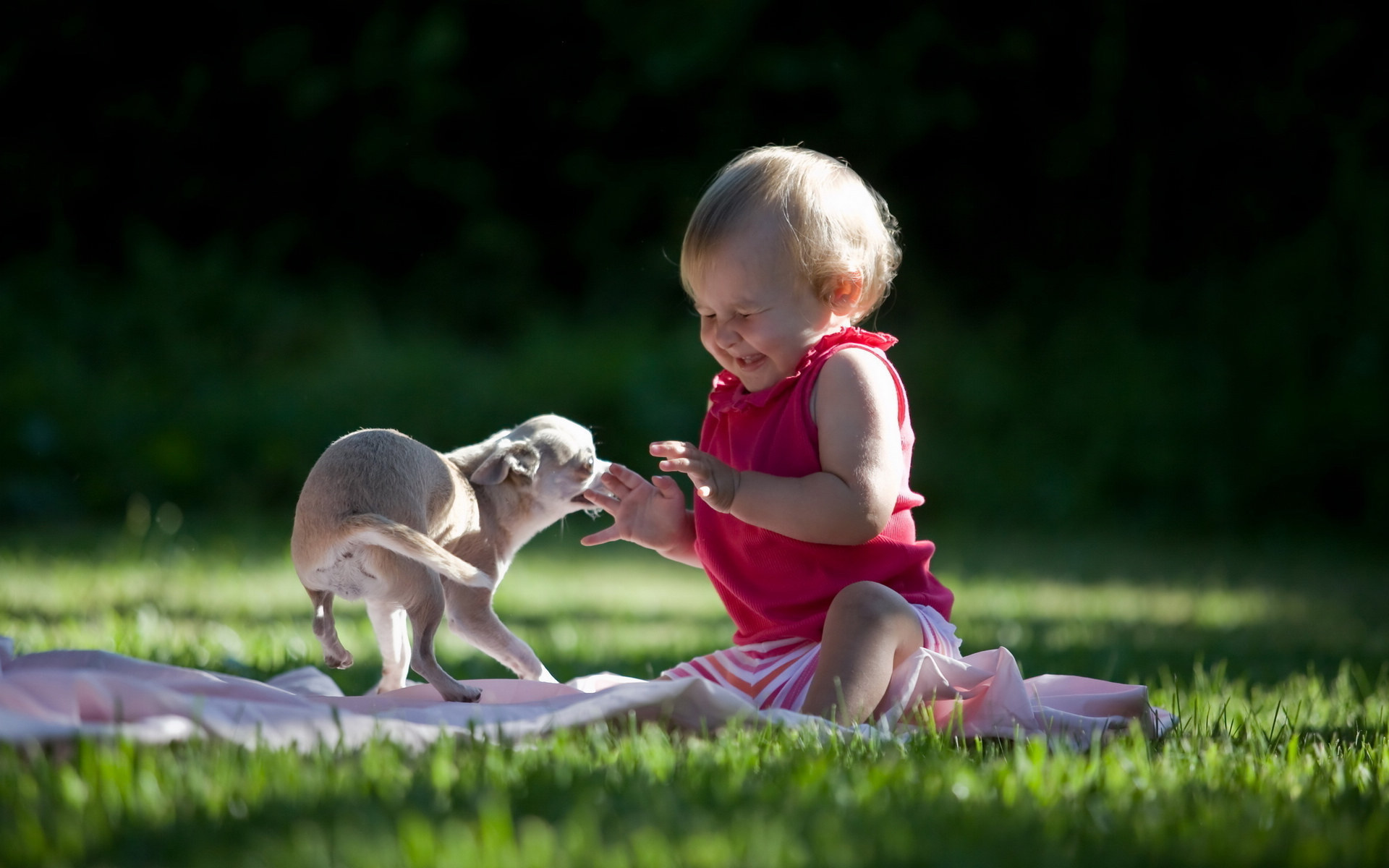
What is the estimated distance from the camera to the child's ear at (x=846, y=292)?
9.92 ft

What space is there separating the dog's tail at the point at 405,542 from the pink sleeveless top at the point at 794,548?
682 mm

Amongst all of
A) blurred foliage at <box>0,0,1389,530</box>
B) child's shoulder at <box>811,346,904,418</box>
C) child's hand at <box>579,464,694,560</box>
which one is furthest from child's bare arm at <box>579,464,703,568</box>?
blurred foliage at <box>0,0,1389,530</box>

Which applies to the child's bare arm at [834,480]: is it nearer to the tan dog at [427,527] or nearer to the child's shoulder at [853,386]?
the child's shoulder at [853,386]

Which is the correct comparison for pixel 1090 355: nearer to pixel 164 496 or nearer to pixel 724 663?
pixel 164 496

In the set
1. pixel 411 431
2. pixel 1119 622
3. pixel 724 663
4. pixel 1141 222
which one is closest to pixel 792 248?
pixel 724 663

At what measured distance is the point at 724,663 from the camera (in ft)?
10.1

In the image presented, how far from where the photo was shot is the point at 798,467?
292 cm

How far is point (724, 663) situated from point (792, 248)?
0.98 m

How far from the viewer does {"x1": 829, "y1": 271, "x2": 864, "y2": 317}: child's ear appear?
3023mm

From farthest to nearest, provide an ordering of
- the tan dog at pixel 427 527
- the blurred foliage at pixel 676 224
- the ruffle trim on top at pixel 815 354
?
the blurred foliage at pixel 676 224 < the ruffle trim on top at pixel 815 354 < the tan dog at pixel 427 527

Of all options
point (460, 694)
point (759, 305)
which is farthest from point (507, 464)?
point (759, 305)

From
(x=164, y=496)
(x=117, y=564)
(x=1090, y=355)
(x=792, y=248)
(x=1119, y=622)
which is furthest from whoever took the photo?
(x=1090, y=355)

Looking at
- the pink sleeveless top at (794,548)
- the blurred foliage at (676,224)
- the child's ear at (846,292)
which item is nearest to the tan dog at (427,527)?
the pink sleeveless top at (794,548)

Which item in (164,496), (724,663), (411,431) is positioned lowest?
(724,663)
